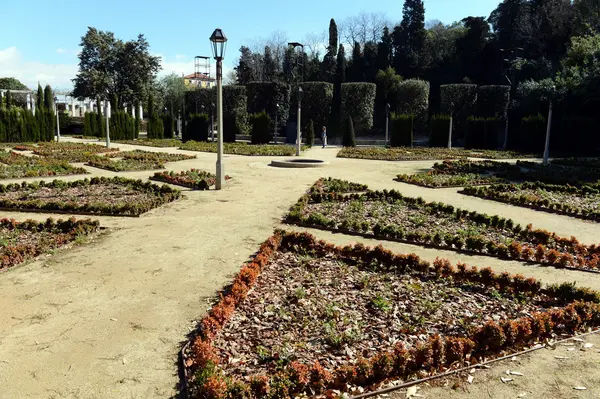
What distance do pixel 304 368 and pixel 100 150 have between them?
75.1 ft

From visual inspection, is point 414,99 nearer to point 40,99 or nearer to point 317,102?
point 317,102

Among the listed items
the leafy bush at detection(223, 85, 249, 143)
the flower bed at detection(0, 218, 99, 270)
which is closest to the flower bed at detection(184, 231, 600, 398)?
the flower bed at detection(0, 218, 99, 270)

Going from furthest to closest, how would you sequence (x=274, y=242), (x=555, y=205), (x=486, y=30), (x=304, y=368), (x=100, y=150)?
1. (x=486, y=30)
2. (x=100, y=150)
3. (x=555, y=205)
4. (x=274, y=242)
5. (x=304, y=368)

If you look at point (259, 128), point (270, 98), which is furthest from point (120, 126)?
point (270, 98)

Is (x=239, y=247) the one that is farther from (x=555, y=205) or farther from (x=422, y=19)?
(x=422, y=19)

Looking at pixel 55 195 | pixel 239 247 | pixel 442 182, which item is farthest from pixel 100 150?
pixel 239 247

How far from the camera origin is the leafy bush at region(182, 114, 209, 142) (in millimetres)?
34250

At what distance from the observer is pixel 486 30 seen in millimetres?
44500

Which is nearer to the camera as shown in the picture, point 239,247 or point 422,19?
point 239,247

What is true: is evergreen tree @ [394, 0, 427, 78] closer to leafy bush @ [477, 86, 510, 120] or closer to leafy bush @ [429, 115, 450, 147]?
leafy bush @ [477, 86, 510, 120]

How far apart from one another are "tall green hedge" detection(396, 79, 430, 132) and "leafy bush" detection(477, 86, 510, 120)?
418 cm

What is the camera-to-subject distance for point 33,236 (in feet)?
23.3

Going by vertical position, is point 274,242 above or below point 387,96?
below

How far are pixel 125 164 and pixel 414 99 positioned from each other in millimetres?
27936
